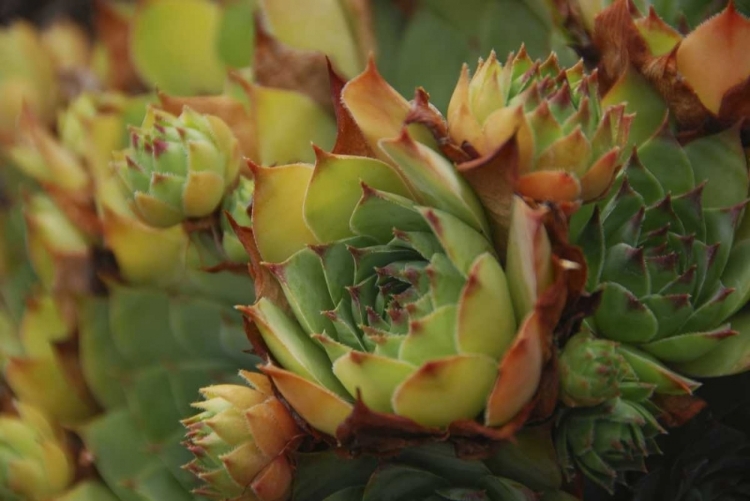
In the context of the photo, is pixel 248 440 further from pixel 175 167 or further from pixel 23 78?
pixel 23 78

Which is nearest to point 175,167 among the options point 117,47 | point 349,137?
point 349,137

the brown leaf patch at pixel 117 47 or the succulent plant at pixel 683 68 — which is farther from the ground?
the succulent plant at pixel 683 68

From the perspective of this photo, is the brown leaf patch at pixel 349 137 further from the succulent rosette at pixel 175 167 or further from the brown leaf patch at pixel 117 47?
the brown leaf patch at pixel 117 47

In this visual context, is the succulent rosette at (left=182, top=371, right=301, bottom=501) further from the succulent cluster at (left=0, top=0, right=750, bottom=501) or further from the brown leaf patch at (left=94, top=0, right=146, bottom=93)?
the brown leaf patch at (left=94, top=0, right=146, bottom=93)

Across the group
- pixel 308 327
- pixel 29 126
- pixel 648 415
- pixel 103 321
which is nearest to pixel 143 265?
pixel 103 321

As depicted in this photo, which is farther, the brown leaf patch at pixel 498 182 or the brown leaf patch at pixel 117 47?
the brown leaf patch at pixel 117 47

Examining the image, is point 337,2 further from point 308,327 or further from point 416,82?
point 308,327

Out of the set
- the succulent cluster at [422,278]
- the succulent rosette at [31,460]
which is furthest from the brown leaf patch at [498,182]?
the succulent rosette at [31,460]

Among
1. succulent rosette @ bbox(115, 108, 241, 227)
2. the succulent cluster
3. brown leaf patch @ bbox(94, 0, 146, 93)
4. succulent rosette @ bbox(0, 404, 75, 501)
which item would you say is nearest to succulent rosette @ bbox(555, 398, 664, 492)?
the succulent cluster
